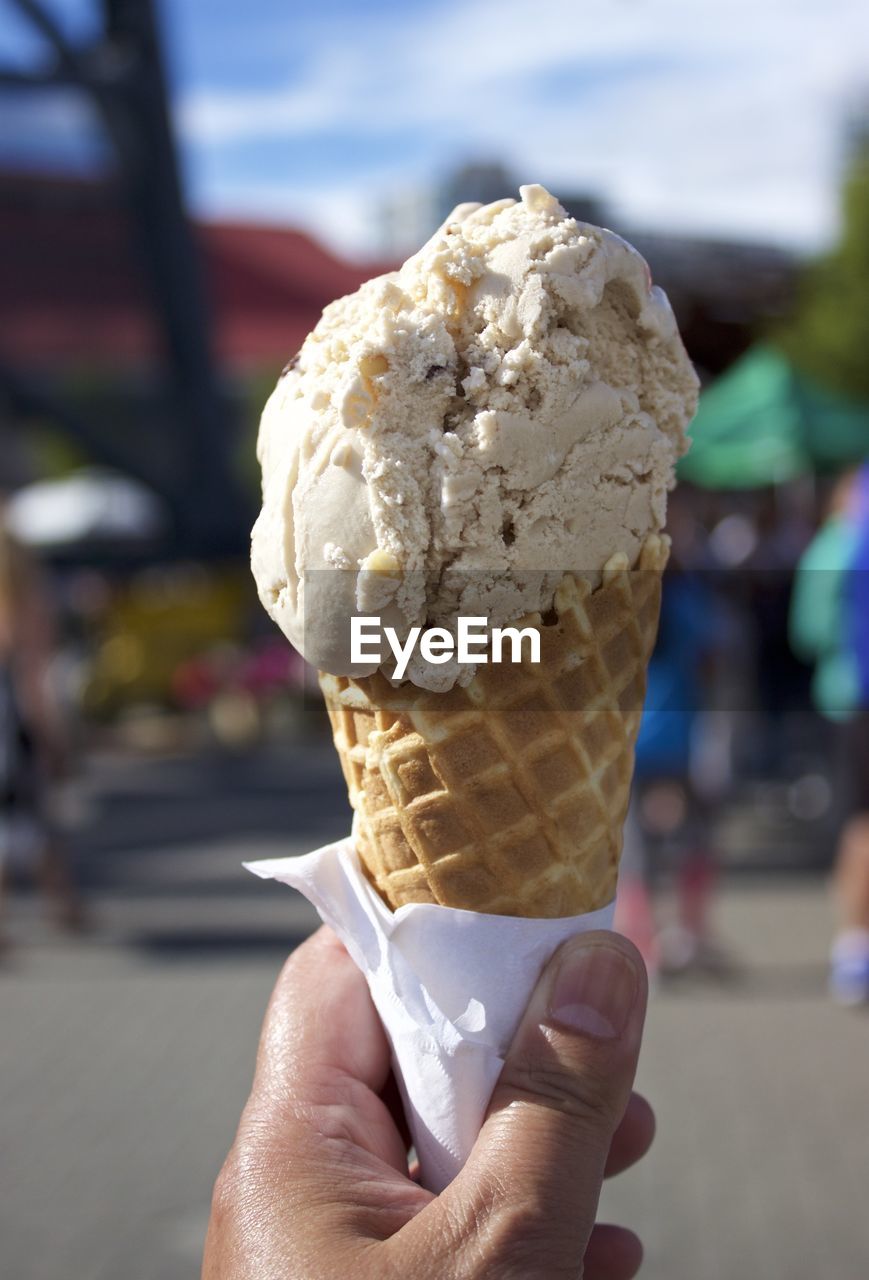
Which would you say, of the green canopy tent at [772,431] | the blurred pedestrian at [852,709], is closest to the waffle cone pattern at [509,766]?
the blurred pedestrian at [852,709]

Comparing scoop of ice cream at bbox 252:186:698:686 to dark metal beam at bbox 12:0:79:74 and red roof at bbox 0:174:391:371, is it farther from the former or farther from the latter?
red roof at bbox 0:174:391:371

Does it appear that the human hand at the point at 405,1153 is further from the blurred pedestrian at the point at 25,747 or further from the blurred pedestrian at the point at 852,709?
the blurred pedestrian at the point at 25,747

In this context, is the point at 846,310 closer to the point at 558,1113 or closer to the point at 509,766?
the point at 509,766

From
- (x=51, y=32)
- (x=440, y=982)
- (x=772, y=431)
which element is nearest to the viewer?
(x=440, y=982)

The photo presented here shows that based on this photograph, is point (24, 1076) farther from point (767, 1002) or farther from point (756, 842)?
point (756, 842)

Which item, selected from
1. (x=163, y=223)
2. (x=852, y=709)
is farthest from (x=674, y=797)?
(x=163, y=223)

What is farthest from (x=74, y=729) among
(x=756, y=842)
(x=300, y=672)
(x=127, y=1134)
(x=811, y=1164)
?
(x=811, y=1164)
